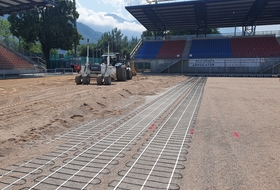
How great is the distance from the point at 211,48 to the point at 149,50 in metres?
11.3

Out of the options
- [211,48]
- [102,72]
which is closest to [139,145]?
[102,72]

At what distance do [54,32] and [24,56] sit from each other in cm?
639

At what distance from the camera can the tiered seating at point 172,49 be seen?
129 ft

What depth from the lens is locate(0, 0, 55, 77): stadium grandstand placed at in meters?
25.5

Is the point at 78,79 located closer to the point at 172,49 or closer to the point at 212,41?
the point at 172,49

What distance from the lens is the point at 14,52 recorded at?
30562mm

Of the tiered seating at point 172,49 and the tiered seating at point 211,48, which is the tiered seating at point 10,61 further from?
the tiered seating at point 211,48

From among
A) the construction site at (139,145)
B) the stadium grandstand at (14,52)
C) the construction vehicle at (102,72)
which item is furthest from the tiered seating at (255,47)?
the construction site at (139,145)

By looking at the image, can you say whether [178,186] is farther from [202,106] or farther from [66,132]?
[202,106]

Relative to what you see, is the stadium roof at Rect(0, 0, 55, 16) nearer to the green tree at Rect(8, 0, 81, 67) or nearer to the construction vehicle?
the green tree at Rect(8, 0, 81, 67)

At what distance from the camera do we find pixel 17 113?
7.06 meters

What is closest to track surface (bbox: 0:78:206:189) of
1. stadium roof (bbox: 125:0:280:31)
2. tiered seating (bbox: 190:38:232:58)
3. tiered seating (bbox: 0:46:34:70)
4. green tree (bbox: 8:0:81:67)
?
tiered seating (bbox: 0:46:34:70)

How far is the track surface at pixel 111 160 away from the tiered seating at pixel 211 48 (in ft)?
110

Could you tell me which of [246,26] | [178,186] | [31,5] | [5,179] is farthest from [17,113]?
[246,26]
